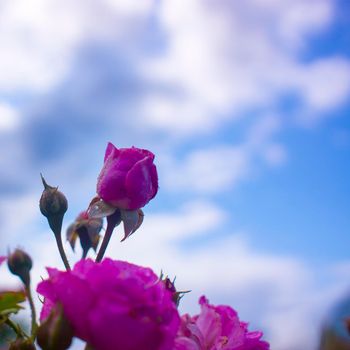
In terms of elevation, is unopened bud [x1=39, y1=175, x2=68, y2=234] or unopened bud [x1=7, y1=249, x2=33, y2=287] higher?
unopened bud [x1=39, y1=175, x2=68, y2=234]

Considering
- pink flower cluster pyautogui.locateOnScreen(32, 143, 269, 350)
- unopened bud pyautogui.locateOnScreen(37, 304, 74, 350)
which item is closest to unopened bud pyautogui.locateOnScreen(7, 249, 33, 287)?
pink flower cluster pyautogui.locateOnScreen(32, 143, 269, 350)

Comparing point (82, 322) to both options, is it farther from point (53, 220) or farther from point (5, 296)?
point (53, 220)

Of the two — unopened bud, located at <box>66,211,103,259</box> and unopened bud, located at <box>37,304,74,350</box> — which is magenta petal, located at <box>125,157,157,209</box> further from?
unopened bud, located at <box>37,304,74,350</box>

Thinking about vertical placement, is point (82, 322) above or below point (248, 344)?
below

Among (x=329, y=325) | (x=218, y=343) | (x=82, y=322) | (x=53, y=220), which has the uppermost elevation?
(x=329, y=325)

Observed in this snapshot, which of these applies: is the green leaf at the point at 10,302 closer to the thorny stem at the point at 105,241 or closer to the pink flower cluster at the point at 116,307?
the pink flower cluster at the point at 116,307

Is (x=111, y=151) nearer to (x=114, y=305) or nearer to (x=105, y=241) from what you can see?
(x=105, y=241)

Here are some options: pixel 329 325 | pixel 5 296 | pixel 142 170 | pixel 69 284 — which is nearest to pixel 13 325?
pixel 5 296
